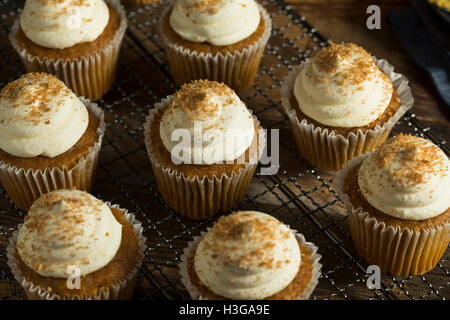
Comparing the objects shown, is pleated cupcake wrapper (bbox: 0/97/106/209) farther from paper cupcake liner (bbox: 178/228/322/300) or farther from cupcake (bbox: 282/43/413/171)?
cupcake (bbox: 282/43/413/171)

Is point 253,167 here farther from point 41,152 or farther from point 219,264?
point 41,152

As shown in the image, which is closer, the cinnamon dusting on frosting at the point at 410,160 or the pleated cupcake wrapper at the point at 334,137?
the cinnamon dusting on frosting at the point at 410,160

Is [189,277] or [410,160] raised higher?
[410,160]

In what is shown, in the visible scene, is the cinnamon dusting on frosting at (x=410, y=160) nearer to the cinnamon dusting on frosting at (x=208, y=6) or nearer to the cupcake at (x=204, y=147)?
the cupcake at (x=204, y=147)

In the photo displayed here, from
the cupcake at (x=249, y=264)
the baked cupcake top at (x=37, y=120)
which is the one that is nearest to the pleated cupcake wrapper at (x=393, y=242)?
the cupcake at (x=249, y=264)

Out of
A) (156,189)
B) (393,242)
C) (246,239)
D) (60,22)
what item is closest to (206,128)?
(156,189)

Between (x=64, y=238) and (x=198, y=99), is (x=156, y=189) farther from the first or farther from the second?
(x=64, y=238)
